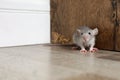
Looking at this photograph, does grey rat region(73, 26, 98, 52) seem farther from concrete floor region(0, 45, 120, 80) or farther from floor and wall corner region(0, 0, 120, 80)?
concrete floor region(0, 45, 120, 80)

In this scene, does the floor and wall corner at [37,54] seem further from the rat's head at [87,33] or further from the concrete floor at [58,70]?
the rat's head at [87,33]

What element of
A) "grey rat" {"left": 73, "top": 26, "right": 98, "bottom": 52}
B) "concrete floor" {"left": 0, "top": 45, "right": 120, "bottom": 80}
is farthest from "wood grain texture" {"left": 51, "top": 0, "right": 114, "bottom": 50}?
"concrete floor" {"left": 0, "top": 45, "right": 120, "bottom": 80}

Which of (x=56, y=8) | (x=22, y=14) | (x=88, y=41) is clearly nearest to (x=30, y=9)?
(x=22, y=14)

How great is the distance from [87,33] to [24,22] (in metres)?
0.55

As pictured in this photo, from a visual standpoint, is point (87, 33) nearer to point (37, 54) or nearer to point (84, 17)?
point (84, 17)

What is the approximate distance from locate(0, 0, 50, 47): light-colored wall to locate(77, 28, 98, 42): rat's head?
47 cm

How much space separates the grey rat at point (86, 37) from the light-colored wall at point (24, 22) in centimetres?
43

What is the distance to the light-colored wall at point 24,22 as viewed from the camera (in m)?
1.71

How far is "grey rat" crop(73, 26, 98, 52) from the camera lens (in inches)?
61.1

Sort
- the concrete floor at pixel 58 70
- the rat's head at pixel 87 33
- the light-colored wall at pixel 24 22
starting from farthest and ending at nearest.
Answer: the light-colored wall at pixel 24 22 < the rat's head at pixel 87 33 < the concrete floor at pixel 58 70

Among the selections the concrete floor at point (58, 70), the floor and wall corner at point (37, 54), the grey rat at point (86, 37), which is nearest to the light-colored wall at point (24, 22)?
the floor and wall corner at point (37, 54)

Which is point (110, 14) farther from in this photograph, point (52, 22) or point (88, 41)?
point (52, 22)

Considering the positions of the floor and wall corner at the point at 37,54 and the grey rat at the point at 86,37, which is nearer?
the floor and wall corner at the point at 37,54

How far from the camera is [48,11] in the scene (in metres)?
Answer: 1.97
